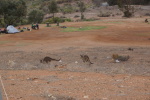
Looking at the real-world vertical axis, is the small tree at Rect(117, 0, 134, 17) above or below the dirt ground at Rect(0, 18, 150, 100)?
above

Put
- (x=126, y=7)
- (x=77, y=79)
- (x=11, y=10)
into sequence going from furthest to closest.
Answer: (x=126, y=7) < (x=11, y=10) < (x=77, y=79)

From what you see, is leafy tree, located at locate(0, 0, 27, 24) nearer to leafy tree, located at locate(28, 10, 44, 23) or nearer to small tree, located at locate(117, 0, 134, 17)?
leafy tree, located at locate(28, 10, 44, 23)

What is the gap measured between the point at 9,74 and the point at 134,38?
12.6 meters

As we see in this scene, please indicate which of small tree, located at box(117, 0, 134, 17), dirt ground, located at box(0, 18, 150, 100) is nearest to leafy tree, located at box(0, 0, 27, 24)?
small tree, located at box(117, 0, 134, 17)

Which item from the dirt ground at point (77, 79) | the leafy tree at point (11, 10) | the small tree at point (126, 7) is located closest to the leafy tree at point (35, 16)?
the leafy tree at point (11, 10)

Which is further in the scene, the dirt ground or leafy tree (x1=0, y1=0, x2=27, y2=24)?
leafy tree (x1=0, y1=0, x2=27, y2=24)

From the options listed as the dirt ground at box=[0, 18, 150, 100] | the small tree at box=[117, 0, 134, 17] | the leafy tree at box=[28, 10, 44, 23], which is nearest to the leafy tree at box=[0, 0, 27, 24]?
the leafy tree at box=[28, 10, 44, 23]

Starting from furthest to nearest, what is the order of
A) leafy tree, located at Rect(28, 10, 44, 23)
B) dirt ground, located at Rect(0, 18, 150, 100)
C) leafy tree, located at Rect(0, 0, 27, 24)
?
leafy tree, located at Rect(28, 10, 44, 23)
leafy tree, located at Rect(0, 0, 27, 24)
dirt ground, located at Rect(0, 18, 150, 100)

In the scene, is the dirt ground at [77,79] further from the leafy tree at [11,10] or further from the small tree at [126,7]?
the small tree at [126,7]

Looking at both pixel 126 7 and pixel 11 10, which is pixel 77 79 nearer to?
pixel 11 10

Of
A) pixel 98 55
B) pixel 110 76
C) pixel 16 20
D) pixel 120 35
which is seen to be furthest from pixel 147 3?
pixel 110 76

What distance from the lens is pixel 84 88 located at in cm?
712

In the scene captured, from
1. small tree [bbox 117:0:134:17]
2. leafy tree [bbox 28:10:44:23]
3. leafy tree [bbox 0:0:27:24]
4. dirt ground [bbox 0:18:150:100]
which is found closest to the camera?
dirt ground [bbox 0:18:150:100]

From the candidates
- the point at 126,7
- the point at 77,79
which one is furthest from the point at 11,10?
the point at 77,79
